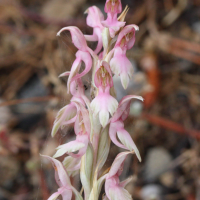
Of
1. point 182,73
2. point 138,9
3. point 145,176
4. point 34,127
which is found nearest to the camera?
point 145,176

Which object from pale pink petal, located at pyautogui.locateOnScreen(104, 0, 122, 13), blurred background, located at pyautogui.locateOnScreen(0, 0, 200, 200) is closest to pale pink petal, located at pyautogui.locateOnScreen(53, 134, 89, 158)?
pale pink petal, located at pyautogui.locateOnScreen(104, 0, 122, 13)

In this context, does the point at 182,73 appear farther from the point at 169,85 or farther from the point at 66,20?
the point at 66,20

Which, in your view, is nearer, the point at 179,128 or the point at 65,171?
the point at 65,171

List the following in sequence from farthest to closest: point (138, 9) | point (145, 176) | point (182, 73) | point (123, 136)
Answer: point (138, 9) → point (182, 73) → point (145, 176) → point (123, 136)

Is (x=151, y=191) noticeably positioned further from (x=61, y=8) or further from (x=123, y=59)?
(x=61, y=8)

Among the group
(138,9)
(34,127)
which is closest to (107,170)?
(34,127)

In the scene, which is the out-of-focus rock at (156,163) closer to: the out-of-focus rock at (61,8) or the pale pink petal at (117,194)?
the pale pink petal at (117,194)

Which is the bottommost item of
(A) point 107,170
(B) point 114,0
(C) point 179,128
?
(C) point 179,128

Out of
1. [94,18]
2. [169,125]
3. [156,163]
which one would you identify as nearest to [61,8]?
[169,125]
